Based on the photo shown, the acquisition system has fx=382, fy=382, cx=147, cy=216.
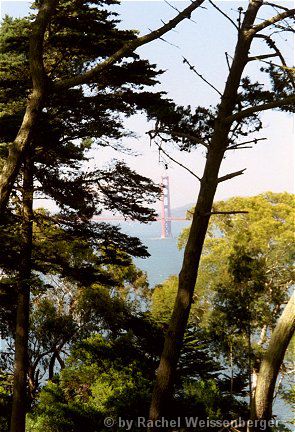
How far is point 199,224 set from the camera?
14.1 feet

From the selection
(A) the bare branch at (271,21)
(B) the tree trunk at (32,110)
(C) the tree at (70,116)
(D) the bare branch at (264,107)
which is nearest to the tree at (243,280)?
(C) the tree at (70,116)

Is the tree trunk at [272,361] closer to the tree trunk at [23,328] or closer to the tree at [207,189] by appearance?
the tree at [207,189]

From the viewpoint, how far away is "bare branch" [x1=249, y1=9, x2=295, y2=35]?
4.18 metres

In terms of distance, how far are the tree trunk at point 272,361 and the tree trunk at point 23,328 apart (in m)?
4.67

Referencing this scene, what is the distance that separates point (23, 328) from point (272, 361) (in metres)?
5.39

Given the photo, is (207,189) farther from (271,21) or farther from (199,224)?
(271,21)

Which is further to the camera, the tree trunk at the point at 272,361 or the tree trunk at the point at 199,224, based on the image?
the tree trunk at the point at 199,224

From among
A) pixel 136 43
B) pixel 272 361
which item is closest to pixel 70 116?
pixel 136 43

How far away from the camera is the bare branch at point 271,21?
418 centimetres

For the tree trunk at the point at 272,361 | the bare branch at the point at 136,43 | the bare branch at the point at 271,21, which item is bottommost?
the tree trunk at the point at 272,361

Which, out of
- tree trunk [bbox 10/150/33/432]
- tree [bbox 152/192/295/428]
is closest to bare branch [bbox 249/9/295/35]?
tree trunk [bbox 10/150/33/432]

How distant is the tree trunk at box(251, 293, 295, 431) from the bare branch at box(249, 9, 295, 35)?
2872 mm

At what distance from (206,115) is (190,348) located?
6.55 meters

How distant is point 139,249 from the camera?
8.12m
